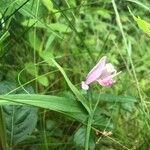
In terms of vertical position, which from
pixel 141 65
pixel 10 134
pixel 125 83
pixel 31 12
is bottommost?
pixel 141 65

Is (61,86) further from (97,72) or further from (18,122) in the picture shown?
(97,72)

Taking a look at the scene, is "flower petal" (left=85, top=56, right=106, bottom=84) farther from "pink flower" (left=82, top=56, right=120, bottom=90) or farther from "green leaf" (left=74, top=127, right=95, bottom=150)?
"green leaf" (left=74, top=127, right=95, bottom=150)

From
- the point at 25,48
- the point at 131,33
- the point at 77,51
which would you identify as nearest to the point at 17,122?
the point at 25,48

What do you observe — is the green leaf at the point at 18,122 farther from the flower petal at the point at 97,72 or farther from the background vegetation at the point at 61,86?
the flower petal at the point at 97,72

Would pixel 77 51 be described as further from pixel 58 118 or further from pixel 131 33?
pixel 131 33

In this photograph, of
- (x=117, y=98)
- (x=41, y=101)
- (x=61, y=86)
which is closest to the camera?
(x=41, y=101)

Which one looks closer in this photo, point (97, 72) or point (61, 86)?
point (97, 72)

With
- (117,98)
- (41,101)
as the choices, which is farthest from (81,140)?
(41,101)

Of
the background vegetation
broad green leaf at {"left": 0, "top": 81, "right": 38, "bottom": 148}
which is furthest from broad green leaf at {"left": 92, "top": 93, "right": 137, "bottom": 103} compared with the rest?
broad green leaf at {"left": 0, "top": 81, "right": 38, "bottom": 148}
